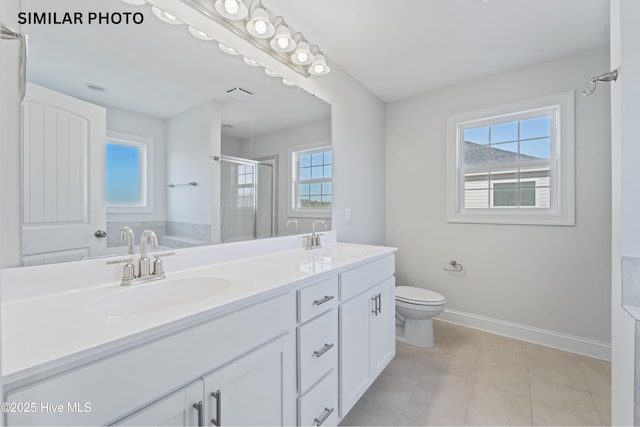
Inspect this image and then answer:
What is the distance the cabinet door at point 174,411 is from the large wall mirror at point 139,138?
0.65m

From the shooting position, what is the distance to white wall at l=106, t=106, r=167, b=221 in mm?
1092

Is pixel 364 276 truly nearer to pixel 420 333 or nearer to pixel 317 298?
pixel 317 298

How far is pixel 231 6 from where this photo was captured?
4.53 feet

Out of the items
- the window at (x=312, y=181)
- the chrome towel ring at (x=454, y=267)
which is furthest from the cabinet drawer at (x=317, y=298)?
the chrome towel ring at (x=454, y=267)

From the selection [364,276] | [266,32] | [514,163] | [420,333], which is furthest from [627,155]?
[266,32]

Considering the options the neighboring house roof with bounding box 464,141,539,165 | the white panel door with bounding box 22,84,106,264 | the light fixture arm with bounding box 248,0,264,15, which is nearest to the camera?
the white panel door with bounding box 22,84,106,264

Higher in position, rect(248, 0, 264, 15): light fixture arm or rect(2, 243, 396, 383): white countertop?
rect(248, 0, 264, 15): light fixture arm

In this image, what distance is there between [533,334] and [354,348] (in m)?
1.83

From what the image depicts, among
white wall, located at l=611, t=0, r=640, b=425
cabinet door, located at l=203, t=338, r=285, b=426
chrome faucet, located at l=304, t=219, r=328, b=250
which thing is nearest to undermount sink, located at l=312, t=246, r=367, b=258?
chrome faucet, located at l=304, t=219, r=328, b=250

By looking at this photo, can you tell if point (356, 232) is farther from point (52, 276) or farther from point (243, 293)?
point (52, 276)

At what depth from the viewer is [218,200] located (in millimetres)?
1472

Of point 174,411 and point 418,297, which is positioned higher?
point 174,411

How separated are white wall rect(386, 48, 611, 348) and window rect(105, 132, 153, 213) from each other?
2.36 metres

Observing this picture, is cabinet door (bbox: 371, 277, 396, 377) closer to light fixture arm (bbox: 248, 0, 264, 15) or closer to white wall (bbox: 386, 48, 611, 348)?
white wall (bbox: 386, 48, 611, 348)
